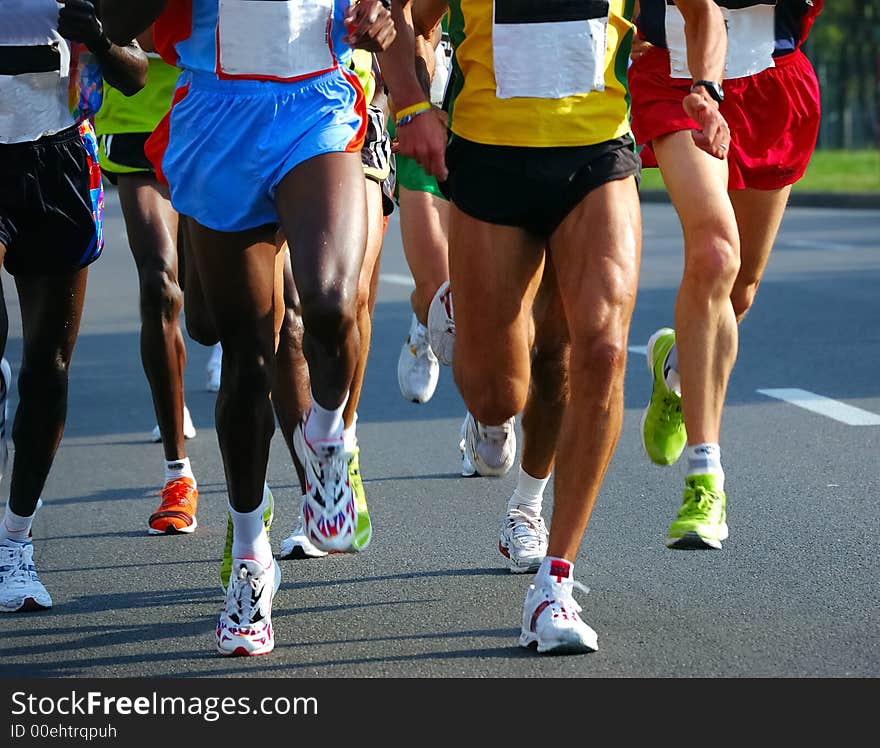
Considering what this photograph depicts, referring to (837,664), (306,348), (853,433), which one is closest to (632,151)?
(306,348)

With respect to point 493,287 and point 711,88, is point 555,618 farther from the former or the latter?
point 711,88

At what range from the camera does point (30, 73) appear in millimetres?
5766

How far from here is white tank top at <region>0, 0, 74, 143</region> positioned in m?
5.74

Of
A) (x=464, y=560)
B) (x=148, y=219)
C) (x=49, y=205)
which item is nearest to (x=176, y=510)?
(x=148, y=219)

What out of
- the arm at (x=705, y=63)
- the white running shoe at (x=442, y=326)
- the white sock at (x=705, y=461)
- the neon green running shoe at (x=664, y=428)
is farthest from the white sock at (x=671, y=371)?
the arm at (x=705, y=63)

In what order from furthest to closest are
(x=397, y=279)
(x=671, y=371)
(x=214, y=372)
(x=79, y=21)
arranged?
(x=397, y=279)
(x=214, y=372)
(x=671, y=371)
(x=79, y=21)

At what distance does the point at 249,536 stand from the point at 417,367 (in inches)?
147

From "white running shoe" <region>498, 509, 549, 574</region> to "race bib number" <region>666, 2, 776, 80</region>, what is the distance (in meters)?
1.50

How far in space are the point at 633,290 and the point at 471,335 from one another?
593mm

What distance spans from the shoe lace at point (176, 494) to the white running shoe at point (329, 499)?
80.4 inches

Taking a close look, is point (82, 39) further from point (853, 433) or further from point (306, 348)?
point (853, 433)

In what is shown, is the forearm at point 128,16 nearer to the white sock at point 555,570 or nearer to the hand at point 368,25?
the hand at point 368,25

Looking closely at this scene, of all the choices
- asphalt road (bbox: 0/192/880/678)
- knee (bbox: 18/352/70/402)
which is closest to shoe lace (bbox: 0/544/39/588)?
asphalt road (bbox: 0/192/880/678)

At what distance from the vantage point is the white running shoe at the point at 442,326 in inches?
281
